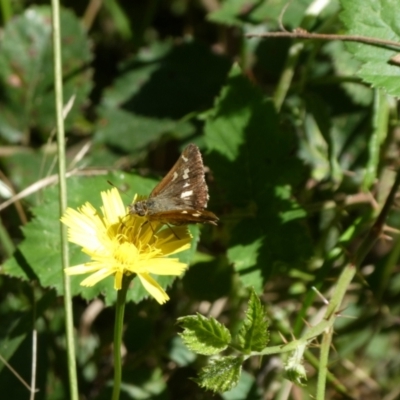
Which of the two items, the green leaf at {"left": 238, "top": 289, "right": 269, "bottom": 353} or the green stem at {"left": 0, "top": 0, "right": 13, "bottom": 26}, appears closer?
the green leaf at {"left": 238, "top": 289, "right": 269, "bottom": 353}

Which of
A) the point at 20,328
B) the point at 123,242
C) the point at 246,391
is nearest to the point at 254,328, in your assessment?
the point at 123,242

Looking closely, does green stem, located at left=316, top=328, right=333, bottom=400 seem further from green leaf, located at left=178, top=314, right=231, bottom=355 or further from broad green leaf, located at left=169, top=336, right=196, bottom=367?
broad green leaf, located at left=169, top=336, right=196, bottom=367

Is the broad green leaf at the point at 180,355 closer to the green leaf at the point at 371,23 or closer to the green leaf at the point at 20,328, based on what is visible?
the green leaf at the point at 20,328

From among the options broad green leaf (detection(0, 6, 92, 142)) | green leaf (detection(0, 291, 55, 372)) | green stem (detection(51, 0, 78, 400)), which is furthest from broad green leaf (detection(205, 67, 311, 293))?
broad green leaf (detection(0, 6, 92, 142))

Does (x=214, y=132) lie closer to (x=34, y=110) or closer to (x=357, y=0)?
Result: (x=357, y=0)

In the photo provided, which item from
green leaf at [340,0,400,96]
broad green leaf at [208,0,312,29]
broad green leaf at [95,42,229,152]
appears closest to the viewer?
green leaf at [340,0,400,96]

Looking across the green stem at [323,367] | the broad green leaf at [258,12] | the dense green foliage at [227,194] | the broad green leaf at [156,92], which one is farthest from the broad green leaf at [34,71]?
the green stem at [323,367]

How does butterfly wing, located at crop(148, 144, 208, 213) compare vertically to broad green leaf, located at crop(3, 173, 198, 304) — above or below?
above
